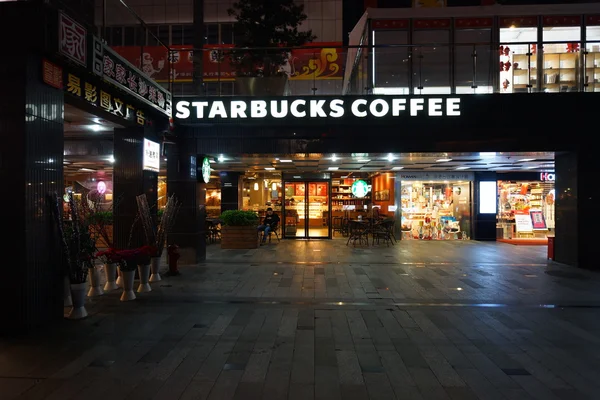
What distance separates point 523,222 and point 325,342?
47.9 feet

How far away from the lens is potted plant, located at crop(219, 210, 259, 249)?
13.7 meters

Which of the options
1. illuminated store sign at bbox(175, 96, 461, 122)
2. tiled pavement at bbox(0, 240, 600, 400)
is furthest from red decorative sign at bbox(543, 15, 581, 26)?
tiled pavement at bbox(0, 240, 600, 400)

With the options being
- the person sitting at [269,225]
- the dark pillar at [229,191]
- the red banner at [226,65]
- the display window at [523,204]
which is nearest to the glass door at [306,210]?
the person sitting at [269,225]

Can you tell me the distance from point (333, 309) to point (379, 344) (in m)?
1.55

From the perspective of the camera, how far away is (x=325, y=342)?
484cm

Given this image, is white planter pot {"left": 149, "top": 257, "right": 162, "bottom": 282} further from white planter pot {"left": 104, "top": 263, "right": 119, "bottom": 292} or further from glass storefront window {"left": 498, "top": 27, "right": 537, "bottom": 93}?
glass storefront window {"left": 498, "top": 27, "right": 537, "bottom": 93}

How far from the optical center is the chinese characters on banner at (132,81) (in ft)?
20.3

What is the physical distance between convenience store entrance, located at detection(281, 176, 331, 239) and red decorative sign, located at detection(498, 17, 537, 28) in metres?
8.63

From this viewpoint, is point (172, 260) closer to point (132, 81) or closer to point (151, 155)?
point (151, 155)

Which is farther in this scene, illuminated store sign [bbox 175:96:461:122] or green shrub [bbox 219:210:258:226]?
green shrub [bbox 219:210:258:226]

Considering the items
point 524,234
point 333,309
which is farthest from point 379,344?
point 524,234

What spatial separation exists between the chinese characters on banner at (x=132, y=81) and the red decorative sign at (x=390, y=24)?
8621 millimetres

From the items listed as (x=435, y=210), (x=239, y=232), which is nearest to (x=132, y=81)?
(x=239, y=232)

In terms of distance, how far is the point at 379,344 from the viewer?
477 centimetres
